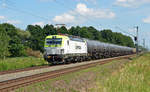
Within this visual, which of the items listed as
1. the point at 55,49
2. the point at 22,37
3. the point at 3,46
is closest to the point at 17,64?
the point at 55,49

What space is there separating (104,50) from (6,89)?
3426 centimetres

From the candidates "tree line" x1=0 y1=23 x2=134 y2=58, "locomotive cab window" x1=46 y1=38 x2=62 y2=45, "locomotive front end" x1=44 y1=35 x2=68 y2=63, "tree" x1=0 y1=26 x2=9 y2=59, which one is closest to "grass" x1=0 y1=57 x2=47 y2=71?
"locomotive front end" x1=44 y1=35 x2=68 y2=63

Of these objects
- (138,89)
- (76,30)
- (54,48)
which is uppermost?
(76,30)

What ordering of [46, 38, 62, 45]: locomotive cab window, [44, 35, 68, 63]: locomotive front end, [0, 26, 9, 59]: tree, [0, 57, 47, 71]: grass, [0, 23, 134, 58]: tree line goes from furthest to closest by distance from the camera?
[0, 23, 134, 58]: tree line, [0, 26, 9, 59]: tree, [46, 38, 62, 45]: locomotive cab window, [44, 35, 68, 63]: locomotive front end, [0, 57, 47, 71]: grass

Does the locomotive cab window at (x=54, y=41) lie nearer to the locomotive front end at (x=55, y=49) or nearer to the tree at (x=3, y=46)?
the locomotive front end at (x=55, y=49)

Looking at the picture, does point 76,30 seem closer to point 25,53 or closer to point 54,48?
point 25,53

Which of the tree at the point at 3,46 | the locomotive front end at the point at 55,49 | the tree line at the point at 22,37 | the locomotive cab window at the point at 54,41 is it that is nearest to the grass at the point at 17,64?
the locomotive front end at the point at 55,49

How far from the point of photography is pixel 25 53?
3081 inches

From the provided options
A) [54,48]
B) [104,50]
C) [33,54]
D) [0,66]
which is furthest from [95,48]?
[33,54]

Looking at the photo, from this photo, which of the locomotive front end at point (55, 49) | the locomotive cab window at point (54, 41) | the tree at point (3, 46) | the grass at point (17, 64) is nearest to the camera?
the grass at point (17, 64)

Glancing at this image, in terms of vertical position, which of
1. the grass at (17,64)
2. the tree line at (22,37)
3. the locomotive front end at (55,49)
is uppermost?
the tree line at (22,37)

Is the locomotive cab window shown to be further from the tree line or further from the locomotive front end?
the tree line

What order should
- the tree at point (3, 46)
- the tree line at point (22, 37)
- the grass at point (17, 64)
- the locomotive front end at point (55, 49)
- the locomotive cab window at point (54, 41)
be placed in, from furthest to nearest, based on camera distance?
the tree line at point (22, 37) → the tree at point (3, 46) → the locomotive cab window at point (54, 41) → the locomotive front end at point (55, 49) → the grass at point (17, 64)

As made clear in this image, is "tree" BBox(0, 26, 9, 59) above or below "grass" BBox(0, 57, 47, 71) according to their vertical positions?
above
